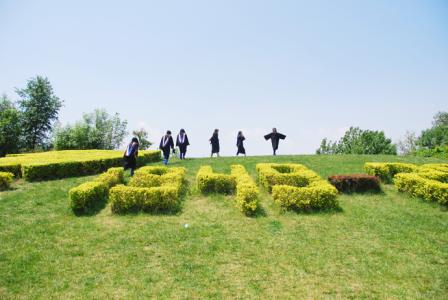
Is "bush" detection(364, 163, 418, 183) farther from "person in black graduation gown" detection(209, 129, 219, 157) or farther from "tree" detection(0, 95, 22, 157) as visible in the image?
"tree" detection(0, 95, 22, 157)

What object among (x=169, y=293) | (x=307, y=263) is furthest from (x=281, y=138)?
(x=169, y=293)

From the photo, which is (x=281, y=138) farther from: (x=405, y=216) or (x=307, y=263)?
(x=307, y=263)

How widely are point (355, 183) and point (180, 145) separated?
35.8ft

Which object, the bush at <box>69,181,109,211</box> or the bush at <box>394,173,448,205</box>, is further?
the bush at <box>394,173,448,205</box>

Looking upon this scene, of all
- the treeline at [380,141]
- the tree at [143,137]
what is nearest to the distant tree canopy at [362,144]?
the treeline at [380,141]

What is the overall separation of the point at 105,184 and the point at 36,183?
4.84 m

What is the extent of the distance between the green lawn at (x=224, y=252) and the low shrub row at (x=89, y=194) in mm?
504

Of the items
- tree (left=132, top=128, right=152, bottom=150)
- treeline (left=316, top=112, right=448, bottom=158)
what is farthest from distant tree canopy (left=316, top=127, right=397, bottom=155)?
tree (left=132, top=128, right=152, bottom=150)

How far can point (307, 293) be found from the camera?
705 cm

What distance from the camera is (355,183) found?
46.9 ft

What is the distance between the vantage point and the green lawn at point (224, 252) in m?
7.24

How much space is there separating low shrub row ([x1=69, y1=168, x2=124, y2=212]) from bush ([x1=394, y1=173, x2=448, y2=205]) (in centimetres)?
1209

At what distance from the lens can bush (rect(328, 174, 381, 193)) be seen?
14.2m

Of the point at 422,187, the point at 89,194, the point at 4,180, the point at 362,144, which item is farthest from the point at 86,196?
the point at 362,144
